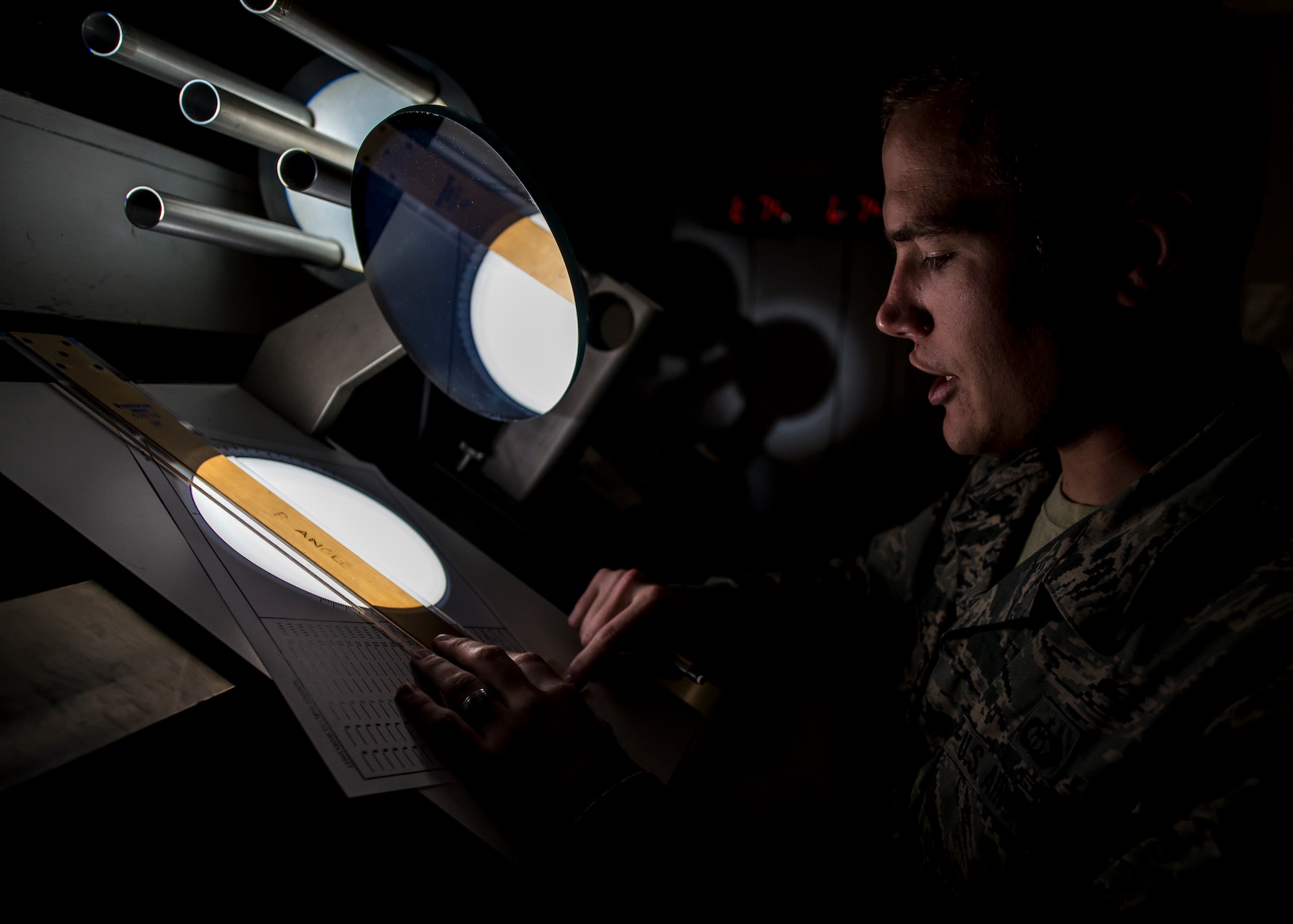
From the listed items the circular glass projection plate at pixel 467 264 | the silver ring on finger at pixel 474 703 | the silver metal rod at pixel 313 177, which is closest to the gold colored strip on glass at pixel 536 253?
the circular glass projection plate at pixel 467 264

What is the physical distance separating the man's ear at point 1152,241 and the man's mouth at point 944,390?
0.17 metres

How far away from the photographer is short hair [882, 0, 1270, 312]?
0.59 meters

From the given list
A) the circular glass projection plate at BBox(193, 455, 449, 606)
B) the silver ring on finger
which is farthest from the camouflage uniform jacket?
the circular glass projection plate at BBox(193, 455, 449, 606)

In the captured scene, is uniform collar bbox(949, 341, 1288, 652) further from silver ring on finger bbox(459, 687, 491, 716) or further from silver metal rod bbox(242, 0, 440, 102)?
silver metal rod bbox(242, 0, 440, 102)

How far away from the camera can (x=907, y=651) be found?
1004 millimetres

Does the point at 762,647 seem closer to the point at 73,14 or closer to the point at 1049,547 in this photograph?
the point at 1049,547

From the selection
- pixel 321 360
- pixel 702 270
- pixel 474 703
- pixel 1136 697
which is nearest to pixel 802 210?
pixel 702 270

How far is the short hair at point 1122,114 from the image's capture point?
0.59 meters

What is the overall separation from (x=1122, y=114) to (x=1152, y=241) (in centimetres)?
12

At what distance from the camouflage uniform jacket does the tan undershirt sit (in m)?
0.10

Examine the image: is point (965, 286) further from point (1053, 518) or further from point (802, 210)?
point (802, 210)

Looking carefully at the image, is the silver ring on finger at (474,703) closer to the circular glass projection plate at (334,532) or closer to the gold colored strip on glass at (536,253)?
the circular glass projection plate at (334,532)

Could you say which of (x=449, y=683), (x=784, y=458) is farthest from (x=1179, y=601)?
Answer: (x=784, y=458)

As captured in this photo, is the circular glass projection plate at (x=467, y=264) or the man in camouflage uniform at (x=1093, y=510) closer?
the man in camouflage uniform at (x=1093, y=510)
